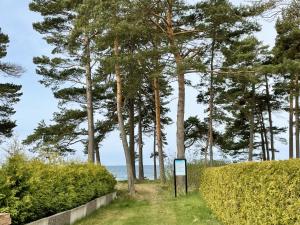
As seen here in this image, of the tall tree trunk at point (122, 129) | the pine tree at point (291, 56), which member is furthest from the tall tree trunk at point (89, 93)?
the pine tree at point (291, 56)

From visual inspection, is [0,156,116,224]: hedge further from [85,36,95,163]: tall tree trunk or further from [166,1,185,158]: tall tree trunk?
[85,36,95,163]: tall tree trunk

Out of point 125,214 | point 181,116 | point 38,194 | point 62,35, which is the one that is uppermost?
point 62,35

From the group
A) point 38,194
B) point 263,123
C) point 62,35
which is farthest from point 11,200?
point 263,123

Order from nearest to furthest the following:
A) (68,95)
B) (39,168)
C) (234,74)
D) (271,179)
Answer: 1. (271,179)
2. (39,168)
3. (234,74)
4. (68,95)

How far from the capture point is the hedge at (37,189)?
684cm

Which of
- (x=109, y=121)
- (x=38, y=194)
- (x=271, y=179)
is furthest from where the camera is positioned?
(x=109, y=121)

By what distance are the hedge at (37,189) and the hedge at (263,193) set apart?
322 cm

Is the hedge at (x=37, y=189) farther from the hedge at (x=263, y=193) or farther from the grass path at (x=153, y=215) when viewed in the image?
the hedge at (x=263, y=193)

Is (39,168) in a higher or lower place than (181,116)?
lower

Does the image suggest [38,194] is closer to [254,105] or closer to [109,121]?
[109,121]

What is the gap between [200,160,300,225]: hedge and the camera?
14.4 feet

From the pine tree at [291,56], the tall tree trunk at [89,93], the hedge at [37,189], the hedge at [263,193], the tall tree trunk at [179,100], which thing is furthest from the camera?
the pine tree at [291,56]

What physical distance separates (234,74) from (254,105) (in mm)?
10998

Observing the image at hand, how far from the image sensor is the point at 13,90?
965 inches
